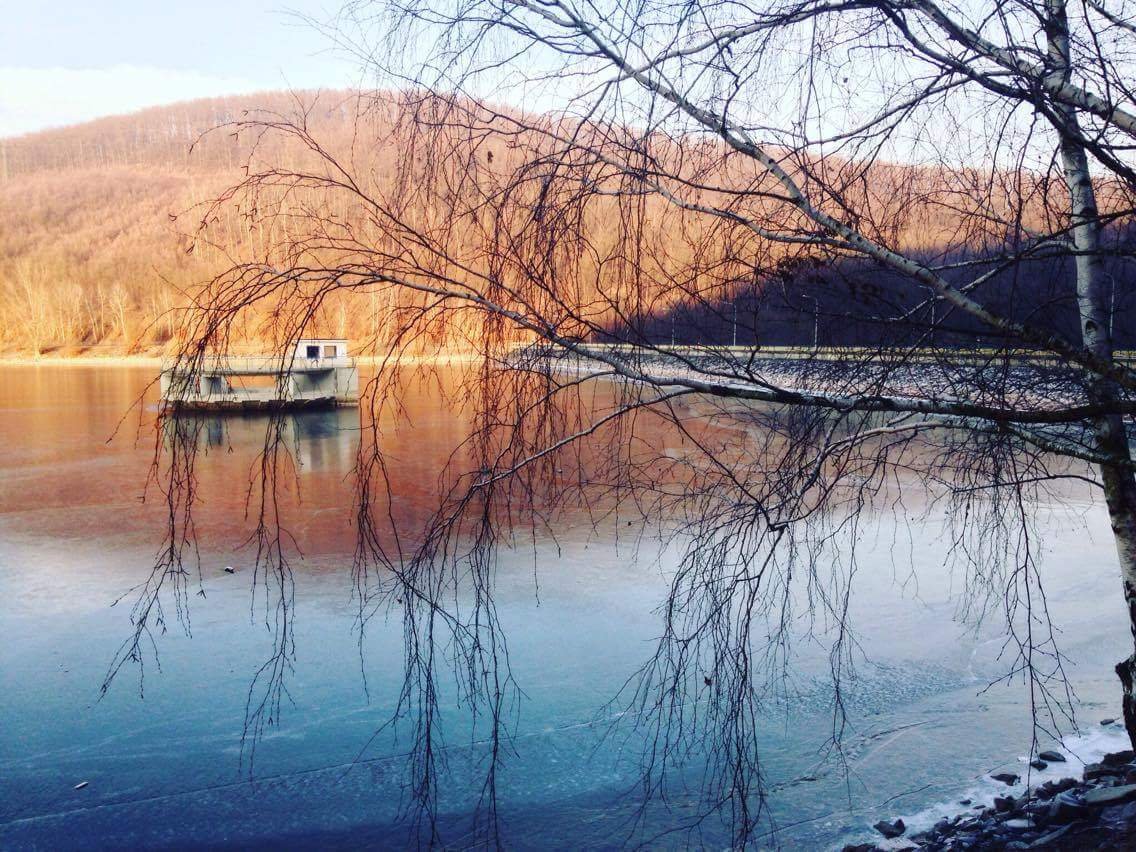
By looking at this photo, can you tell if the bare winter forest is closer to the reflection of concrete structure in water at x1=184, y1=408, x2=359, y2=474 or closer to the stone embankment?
the stone embankment

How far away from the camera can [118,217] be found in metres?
108

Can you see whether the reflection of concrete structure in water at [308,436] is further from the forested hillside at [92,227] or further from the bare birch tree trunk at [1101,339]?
the forested hillside at [92,227]

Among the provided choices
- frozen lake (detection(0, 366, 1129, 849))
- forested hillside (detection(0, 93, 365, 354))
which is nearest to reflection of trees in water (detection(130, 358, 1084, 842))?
frozen lake (detection(0, 366, 1129, 849))

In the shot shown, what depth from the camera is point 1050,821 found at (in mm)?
3932

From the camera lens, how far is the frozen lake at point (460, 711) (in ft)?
14.8

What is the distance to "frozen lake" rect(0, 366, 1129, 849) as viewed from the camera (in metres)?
4.50

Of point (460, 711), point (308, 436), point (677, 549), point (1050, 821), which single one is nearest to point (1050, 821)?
point (1050, 821)

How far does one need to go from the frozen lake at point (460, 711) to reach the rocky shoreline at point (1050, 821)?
0.21 meters

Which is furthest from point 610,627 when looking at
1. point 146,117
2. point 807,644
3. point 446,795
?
point 146,117

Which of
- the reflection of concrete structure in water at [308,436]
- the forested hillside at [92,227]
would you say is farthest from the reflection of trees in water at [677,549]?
the forested hillside at [92,227]

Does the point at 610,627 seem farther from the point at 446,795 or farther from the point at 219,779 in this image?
the point at 219,779

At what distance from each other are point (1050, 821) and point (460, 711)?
3.09 metres

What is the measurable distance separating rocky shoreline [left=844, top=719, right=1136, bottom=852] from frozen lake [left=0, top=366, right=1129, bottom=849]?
0.69 ft

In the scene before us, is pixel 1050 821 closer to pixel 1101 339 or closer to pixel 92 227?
pixel 1101 339
